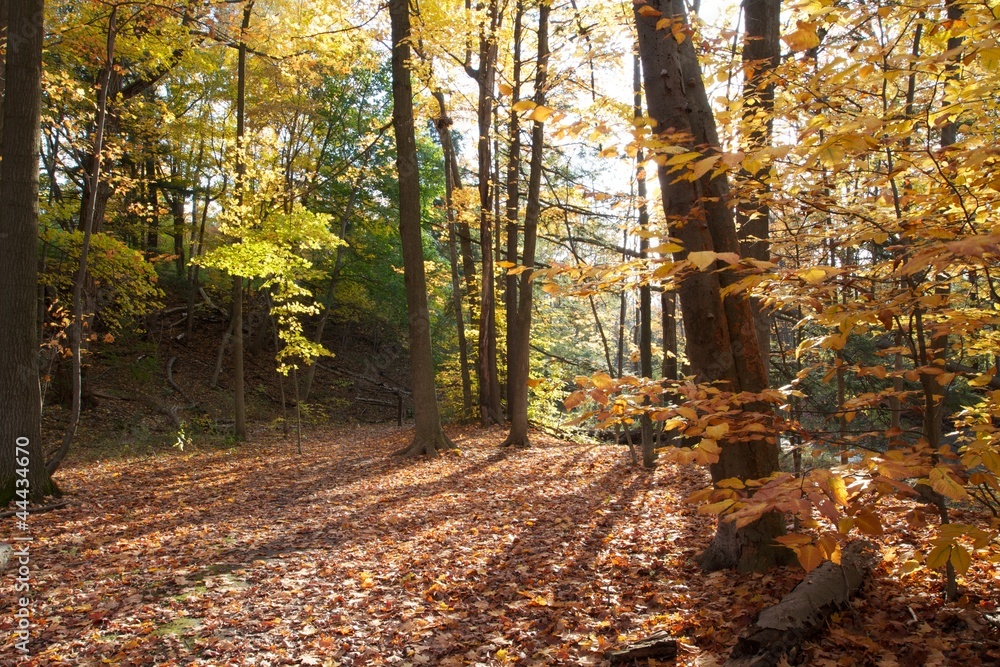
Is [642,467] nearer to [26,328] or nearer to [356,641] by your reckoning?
[356,641]

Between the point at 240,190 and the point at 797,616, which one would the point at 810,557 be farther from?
the point at 240,190

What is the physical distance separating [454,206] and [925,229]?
12203 mm

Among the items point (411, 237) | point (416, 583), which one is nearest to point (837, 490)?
point (416, 583)

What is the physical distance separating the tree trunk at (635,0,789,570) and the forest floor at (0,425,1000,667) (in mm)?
1015

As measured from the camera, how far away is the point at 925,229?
222 centimetres

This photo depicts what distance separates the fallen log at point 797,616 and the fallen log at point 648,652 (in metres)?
0.43

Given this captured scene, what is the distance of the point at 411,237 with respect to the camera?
1016 cm

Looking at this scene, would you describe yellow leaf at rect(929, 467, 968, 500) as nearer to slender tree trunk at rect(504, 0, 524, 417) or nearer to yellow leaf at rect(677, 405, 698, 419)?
yellow leaf at rect(677, 405, 698, 419)

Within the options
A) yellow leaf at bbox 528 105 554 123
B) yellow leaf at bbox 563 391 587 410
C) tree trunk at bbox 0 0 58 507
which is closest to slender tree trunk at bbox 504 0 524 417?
tree trunk at bbox 0 0 58 507

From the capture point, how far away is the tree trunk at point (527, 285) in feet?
36.0

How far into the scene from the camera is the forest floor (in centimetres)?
330

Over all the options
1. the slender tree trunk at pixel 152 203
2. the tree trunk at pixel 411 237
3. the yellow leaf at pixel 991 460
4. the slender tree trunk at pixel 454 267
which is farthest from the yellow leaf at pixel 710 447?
the slender tree trunk at pixel 152 203

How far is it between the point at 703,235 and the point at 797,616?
2088mm

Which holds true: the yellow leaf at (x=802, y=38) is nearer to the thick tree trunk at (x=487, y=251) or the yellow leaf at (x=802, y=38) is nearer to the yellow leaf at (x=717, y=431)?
the yellow leaf at (x=717, y=431)
